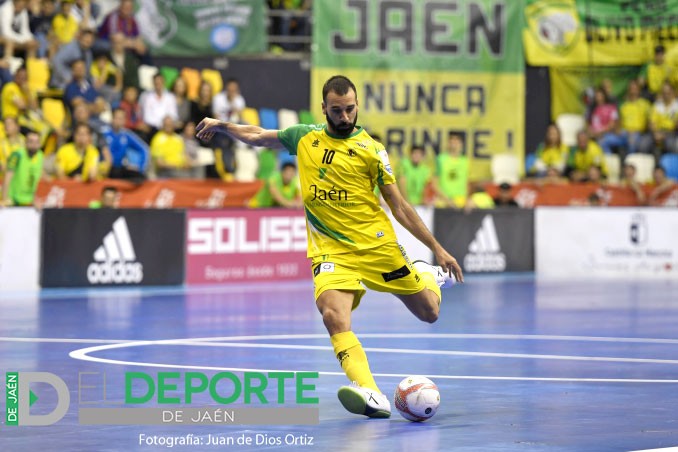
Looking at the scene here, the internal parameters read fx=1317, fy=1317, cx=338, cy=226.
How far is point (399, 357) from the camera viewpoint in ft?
39.5

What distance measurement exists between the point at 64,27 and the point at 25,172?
167 inches

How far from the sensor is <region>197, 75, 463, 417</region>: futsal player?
882cm

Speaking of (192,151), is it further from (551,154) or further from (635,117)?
(635,117)

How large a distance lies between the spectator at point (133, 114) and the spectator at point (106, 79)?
0.55 feet

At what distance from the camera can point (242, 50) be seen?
85.8ft

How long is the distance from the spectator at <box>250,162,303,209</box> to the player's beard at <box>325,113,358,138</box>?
542 inches

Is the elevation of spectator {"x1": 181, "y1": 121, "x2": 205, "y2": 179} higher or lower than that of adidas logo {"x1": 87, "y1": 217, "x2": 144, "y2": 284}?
higher

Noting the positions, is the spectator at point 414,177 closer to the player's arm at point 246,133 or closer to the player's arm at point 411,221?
the player's arm at point 246,133

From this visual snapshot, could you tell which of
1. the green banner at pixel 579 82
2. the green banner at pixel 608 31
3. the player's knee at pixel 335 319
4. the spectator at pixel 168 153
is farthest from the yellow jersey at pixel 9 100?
the player's knee at pixel 335 319

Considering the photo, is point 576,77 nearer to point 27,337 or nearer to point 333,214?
point 27,337

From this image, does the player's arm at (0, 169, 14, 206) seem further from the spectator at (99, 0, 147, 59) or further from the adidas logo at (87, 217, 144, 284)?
the spectator at (99, 0, 147, 59)

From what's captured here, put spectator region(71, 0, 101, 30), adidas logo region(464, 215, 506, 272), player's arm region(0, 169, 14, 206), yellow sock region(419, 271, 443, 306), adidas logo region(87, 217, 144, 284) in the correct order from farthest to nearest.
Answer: adidas logo region(464, 215, 506, 272), spectator region(71, 0, 101, 30), adidas logo region(87, 217, 144, 284), player's arm region(0, 169, 14, 206), yellow sock region(419, 271, 443, 306)

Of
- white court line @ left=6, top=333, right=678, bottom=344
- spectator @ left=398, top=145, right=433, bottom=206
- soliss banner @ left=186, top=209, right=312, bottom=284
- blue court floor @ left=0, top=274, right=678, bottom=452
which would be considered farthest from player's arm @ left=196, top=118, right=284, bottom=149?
spectator @ left=398, top=145, right=433, bottom=206

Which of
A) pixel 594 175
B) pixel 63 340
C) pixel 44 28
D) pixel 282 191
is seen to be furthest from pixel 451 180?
pixel 63 340
